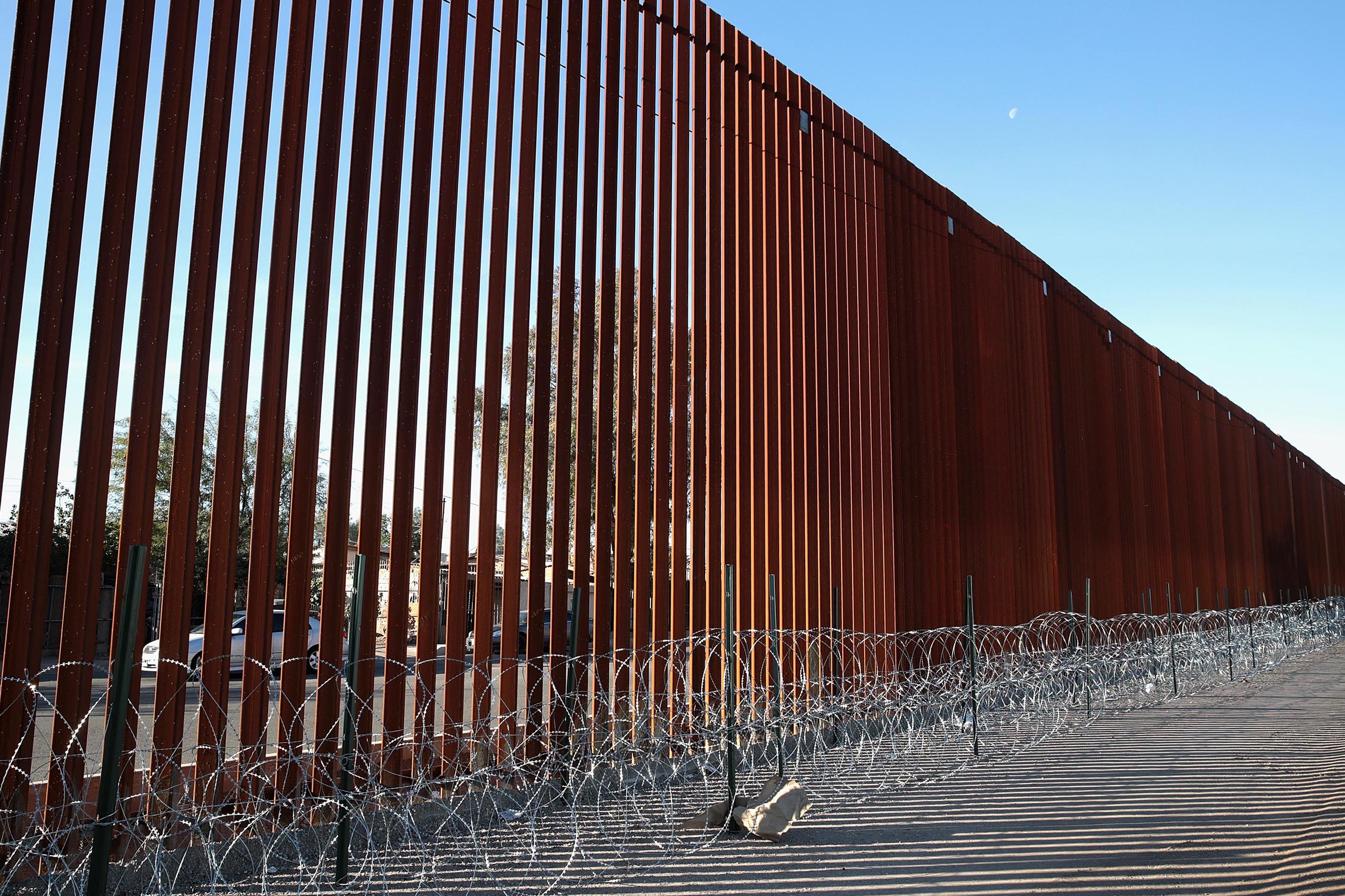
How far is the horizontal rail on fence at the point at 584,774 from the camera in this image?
4430 millimetres

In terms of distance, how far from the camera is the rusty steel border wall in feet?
15.7

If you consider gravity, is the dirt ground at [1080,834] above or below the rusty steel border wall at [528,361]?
below

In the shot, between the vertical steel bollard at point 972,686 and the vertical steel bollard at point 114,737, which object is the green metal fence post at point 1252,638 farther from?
the vertical steel bollard at point 114,737

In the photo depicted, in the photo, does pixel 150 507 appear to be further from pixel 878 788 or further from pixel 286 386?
pixel 878 788

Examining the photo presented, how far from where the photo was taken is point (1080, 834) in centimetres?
531

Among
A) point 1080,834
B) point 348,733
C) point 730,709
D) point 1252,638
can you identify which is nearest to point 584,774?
point 730,709

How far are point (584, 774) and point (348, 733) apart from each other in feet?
6.73

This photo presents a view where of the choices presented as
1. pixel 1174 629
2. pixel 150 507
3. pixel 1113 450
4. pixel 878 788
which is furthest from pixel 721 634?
pixel 1174 629

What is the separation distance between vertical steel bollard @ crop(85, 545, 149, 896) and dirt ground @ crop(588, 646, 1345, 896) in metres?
1.99

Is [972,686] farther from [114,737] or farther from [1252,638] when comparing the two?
[1252,638]

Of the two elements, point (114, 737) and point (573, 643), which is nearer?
point (114, 737)

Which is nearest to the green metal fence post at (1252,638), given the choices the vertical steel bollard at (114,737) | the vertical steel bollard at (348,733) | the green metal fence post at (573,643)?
the green metal fence post at (573,643)

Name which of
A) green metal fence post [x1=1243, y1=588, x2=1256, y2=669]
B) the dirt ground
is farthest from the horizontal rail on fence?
green metal fence post [x1=1243, y1=588, x2=1256, y2=669]

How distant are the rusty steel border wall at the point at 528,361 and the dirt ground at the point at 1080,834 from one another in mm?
1828
